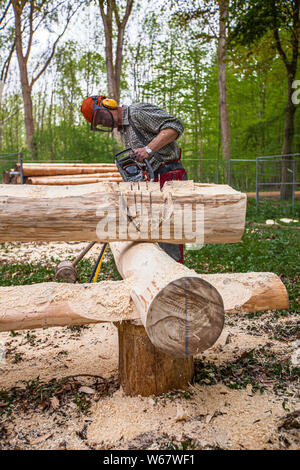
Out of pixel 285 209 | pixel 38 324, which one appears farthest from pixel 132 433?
pixel 285 209

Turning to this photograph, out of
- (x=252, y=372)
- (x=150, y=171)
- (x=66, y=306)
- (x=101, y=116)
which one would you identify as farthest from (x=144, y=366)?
(x=101, y=116)

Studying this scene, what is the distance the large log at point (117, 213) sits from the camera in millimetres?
2318

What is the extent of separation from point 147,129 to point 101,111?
0.43m

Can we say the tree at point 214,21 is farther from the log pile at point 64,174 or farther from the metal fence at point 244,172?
the log pile at point 64,174

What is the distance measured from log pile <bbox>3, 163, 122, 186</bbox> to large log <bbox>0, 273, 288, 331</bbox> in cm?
691

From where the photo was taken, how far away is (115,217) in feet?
7.82

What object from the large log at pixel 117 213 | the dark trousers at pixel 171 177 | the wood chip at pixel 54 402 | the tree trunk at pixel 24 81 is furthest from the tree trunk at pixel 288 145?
the wood chip at pixel 54 402

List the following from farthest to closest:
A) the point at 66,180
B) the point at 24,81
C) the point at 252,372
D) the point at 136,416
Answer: the point at 24,81
the point at 66,180
the point at 252,372
the point at 136,416

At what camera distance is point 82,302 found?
6.95 feet

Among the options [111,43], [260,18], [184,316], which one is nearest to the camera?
[184,316]

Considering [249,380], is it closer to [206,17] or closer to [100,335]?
[100,335]

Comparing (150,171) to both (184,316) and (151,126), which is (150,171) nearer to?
(151,126)
